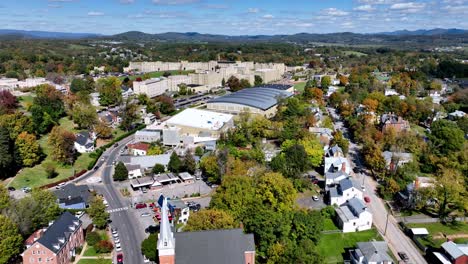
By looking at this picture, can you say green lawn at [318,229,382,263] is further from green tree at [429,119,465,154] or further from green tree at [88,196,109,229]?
green tree at [429,119,465,154]

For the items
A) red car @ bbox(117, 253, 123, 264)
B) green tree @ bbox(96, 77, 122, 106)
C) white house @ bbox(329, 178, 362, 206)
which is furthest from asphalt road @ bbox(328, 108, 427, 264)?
green tree @ bbox(96, 77, 122, 106)

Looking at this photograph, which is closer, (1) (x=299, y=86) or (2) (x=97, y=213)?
(2) (x=97, y=213)

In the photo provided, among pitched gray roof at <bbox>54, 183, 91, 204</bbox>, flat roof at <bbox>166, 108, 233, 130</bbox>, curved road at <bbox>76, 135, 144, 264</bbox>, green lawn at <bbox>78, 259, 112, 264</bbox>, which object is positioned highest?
flat roof at <bbox>166, 108, 233, 130</bbox>

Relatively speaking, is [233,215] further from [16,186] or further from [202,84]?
[202,84]

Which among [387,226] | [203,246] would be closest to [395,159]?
[387,226]

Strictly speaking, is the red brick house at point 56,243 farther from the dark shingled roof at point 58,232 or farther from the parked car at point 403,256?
the parked car at point 403,256

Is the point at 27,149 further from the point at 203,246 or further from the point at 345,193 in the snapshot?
the point at 345,193

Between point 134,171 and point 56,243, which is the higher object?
point 56,243
